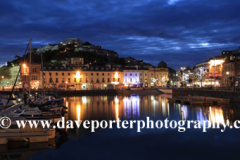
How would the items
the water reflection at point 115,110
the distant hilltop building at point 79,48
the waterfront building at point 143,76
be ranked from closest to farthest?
the water reflection at point 115,110, the waterfront building at point 143,76, the distant hilltop building at point 79,48

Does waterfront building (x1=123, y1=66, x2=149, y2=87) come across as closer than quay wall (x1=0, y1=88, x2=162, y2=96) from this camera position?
No

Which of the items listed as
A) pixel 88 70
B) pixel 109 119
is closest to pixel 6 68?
pixel 88 70

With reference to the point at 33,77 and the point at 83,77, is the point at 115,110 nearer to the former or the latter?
the point at 83,77

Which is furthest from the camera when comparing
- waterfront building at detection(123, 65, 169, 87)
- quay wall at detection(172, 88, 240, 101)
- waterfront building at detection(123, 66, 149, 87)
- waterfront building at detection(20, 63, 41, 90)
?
waterfront building at detection(123, 65, 169, 87)

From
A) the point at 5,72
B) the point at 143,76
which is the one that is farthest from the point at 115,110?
the point at 5,72

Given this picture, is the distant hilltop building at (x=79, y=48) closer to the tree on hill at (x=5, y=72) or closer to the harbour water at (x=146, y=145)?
the tree on hill at (x=5, y=72)

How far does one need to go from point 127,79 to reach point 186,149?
8771 cm

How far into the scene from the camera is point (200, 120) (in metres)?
31.8

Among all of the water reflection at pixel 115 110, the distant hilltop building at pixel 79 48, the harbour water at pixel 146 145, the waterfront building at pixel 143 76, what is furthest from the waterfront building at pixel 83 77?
the distant hilltop building at pixel 79 48

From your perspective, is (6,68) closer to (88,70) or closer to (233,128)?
(88,70)

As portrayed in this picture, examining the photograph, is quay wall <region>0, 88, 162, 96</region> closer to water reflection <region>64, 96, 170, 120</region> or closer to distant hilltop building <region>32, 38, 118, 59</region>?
water reflection <region>64, 96, 170, 120</region>

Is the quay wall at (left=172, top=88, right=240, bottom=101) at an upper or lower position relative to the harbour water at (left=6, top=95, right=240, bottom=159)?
upper

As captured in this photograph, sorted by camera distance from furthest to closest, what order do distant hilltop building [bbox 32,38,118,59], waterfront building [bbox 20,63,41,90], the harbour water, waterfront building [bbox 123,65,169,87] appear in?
distant hilltop building [bbox 32,38,118,59] < waterfront building [bbox 123,65,169,87] < waterfront building [bbox 20,63,41,90] < the harbour water

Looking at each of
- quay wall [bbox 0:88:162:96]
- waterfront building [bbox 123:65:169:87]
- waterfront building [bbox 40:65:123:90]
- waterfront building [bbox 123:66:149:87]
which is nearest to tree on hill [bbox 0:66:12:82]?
waterfront building [bbox 40:65:123:90]
